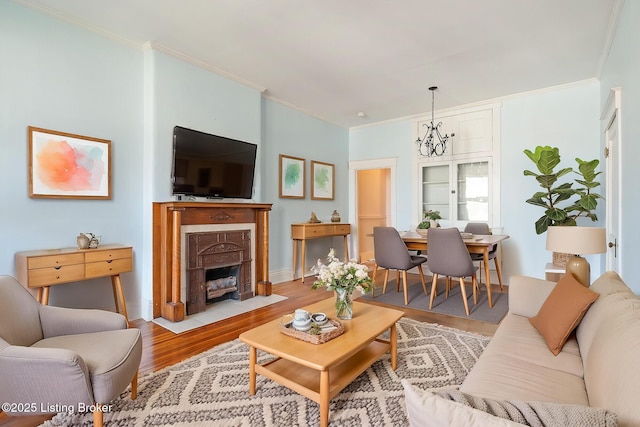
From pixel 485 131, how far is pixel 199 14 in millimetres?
4224

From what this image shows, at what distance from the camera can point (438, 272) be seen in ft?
11.7

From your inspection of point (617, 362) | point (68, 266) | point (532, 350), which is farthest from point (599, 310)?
point (68, 266)

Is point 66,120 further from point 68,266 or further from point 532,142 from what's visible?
point 532,142

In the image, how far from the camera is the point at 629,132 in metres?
2.42

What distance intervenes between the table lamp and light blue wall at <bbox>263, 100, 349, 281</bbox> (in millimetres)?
3491

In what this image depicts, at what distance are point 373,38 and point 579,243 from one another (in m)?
2.44

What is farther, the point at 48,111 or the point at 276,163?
the point at 276,163

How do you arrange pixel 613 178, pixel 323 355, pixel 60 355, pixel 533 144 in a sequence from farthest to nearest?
pixel 533 144 < pixel 613 178 < pixel 323 355 < pixel 60 355

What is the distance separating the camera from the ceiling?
266cm

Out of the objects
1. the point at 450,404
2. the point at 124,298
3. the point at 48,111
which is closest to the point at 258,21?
the point at 48,111

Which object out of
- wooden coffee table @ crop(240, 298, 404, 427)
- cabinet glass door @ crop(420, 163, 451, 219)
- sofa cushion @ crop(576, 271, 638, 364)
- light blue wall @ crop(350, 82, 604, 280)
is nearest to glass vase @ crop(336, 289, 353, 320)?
wooden coffee table @ crop(240, 298, 404, 427)

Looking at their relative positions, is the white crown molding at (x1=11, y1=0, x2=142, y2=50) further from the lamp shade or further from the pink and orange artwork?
the lamp shade

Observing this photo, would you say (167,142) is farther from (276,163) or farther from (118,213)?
(276,163)

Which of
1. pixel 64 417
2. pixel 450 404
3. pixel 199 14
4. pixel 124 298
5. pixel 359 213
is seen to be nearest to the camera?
pixel 450 404
